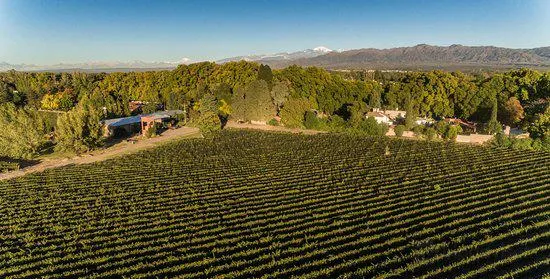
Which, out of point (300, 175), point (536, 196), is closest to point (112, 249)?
point (300, 175)

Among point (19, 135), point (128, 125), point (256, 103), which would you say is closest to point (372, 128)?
point (256, 103)

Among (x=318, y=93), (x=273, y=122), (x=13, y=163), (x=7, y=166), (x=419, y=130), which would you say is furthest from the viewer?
(x=318, y=93)

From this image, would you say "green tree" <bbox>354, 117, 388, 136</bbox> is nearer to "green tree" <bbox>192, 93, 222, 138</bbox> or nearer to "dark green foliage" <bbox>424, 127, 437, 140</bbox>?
"dark green foliage" <bbox>424, 127, 437, 140</bbox>

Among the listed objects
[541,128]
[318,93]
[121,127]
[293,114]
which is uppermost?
[318,93]

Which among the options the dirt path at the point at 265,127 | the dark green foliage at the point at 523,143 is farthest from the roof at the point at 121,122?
the dark green foliage at the point at 523,143

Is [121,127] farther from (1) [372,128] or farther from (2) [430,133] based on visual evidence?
(2) [430,133]

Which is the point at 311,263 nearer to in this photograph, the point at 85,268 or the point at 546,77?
the point at 85,268

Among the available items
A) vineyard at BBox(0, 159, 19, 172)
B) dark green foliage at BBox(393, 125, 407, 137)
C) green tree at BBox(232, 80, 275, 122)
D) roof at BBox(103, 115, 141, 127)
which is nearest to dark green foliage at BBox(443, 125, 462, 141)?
dark green foliage at BBox(393, 125, 407, 137)
